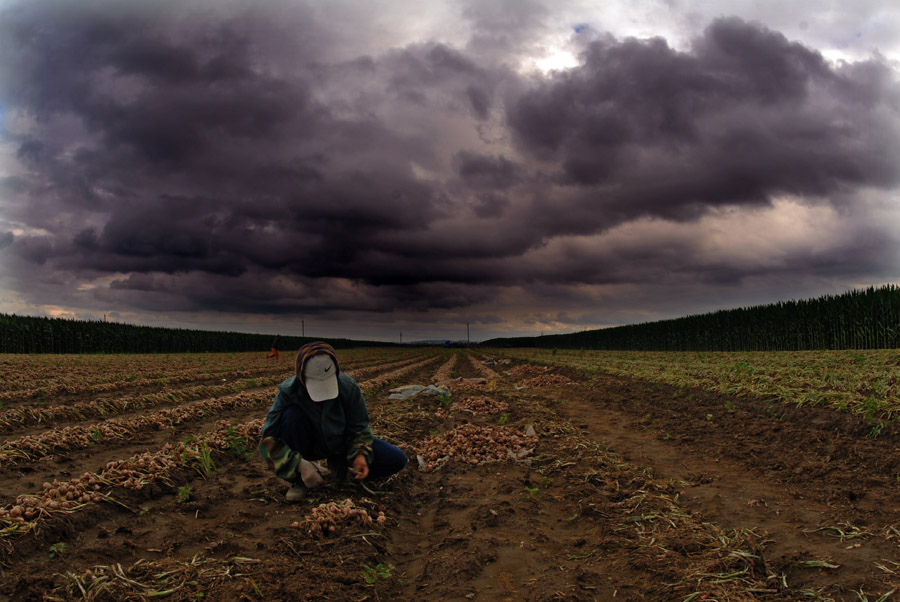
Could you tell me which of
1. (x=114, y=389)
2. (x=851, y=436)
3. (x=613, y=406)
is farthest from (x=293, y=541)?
(x=114, y=389)

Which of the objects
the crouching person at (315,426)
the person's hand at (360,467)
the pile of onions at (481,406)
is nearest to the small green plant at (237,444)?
the crouching person at (315,426)

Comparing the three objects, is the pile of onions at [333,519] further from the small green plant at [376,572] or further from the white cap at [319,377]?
the white cap at [319,377]

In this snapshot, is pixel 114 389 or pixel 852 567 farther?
pixel 114 389

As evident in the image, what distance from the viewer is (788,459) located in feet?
19.7

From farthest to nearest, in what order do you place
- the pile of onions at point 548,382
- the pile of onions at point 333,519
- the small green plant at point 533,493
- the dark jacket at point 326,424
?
the pile of onions at point 548,382 → the small green plant at point 533,493 → the dark jacket at point 326,424 → the pile of onions at point 333,519

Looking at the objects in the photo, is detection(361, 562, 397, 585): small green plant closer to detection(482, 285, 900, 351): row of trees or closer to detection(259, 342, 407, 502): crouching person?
detection(259, 342, 407, 502): crouching person

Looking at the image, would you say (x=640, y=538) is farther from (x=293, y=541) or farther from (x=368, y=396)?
(x=368, y=396)

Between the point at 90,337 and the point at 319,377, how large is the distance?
51988mm

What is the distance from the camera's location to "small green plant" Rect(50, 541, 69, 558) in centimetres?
367

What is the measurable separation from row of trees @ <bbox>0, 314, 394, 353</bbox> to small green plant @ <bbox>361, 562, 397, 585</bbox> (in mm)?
50945

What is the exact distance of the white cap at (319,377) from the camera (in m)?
4.64

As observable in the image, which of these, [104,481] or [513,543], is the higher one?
[104,481]

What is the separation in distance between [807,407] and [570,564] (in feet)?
19.5

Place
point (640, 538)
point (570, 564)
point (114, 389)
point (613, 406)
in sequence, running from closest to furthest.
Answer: point (570, 564)
point (640, 538)
point (613, 406)
point (114, 389)
